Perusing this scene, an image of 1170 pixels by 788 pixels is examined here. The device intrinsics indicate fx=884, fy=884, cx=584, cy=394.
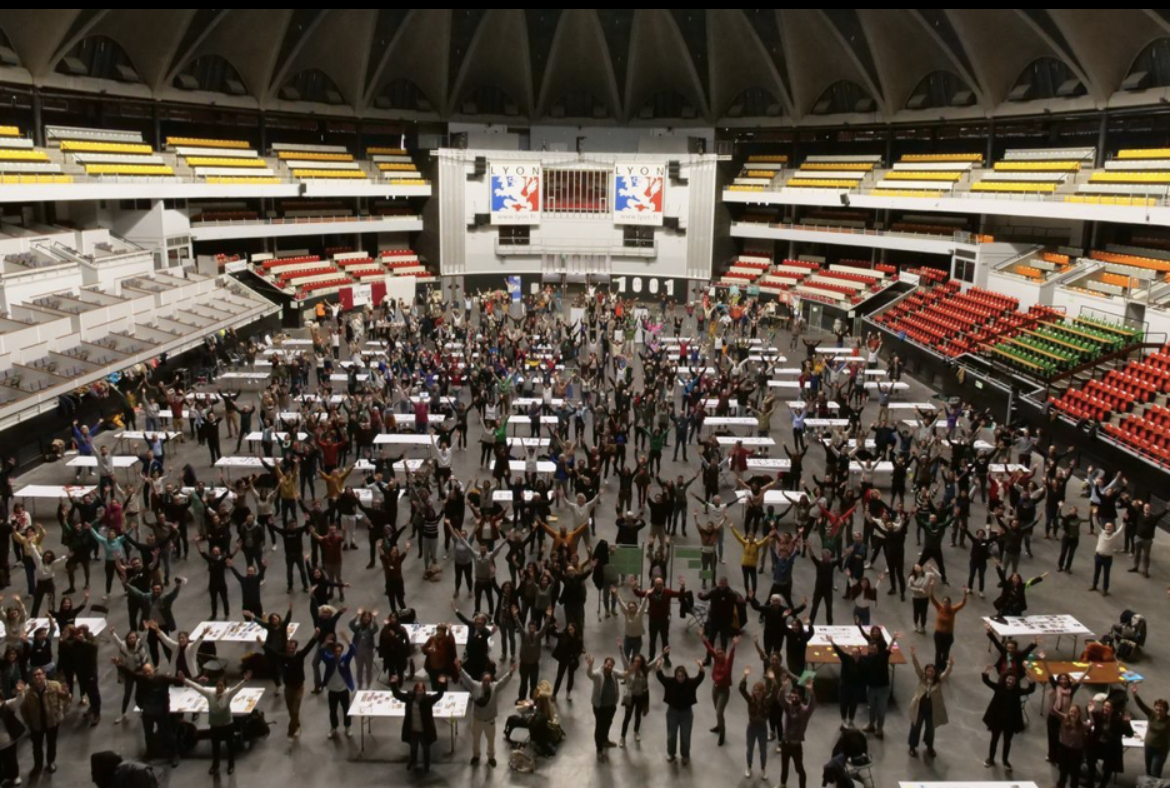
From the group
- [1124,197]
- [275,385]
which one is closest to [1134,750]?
[275,385]

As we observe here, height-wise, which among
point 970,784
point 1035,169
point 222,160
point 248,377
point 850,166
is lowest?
point 970,784

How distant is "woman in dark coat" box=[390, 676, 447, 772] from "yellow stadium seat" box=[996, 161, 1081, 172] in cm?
3666

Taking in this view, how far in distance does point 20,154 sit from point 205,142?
12.3 m

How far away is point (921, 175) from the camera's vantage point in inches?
1730

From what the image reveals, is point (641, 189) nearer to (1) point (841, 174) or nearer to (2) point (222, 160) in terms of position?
(1) point (841, 174)

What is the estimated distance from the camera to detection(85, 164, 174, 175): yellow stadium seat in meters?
35.6

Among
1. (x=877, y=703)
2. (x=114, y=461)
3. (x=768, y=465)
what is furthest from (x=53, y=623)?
(x=768, y=465)

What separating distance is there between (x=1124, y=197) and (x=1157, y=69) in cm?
638

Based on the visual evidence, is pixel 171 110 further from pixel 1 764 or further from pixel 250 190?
pixel 1 764

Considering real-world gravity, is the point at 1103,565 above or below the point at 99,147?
below

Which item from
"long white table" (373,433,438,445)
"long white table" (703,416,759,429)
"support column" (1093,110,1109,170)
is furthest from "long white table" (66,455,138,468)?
"support column" (1093,110,1109,170)

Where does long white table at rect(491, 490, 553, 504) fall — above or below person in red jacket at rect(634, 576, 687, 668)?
above

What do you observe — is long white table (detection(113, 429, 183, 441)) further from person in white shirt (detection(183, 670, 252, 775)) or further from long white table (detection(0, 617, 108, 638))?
person in white shirt (detection(183, 670, 252, 775))

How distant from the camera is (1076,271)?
32688 mm
